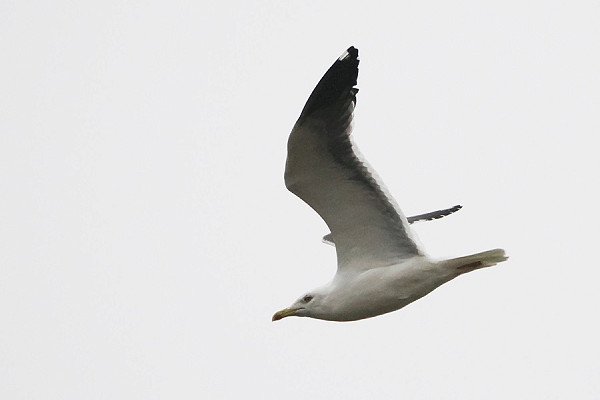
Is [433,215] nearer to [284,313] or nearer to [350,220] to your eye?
[284,313]

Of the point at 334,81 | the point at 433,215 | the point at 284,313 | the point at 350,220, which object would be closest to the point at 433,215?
the point at 433,215

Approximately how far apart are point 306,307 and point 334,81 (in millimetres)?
2231

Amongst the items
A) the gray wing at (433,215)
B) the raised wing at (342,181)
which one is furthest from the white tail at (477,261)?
the gray wing at (433,215)

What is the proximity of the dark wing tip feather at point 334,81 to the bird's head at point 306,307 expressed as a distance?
1877 mm

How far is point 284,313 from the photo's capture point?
1121cm

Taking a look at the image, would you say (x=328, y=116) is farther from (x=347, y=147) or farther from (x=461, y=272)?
(x=461, y=272)

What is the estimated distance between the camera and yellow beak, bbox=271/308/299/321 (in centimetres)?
1116

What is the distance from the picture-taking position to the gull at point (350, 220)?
998 cm

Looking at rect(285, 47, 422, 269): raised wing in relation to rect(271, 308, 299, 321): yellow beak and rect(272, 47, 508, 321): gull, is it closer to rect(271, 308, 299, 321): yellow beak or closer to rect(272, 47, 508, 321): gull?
rect(272, 47, 508, 321): gull

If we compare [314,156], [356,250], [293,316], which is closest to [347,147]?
[314,156]

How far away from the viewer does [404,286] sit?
1045 centimetres

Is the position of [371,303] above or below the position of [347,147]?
below

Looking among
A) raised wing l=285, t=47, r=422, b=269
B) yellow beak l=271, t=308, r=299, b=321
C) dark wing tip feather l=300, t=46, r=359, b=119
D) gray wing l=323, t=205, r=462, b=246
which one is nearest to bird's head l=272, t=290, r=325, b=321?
yellow beak l=271, t=308, r=299, b=321

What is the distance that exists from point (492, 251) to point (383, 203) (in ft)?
3.31
